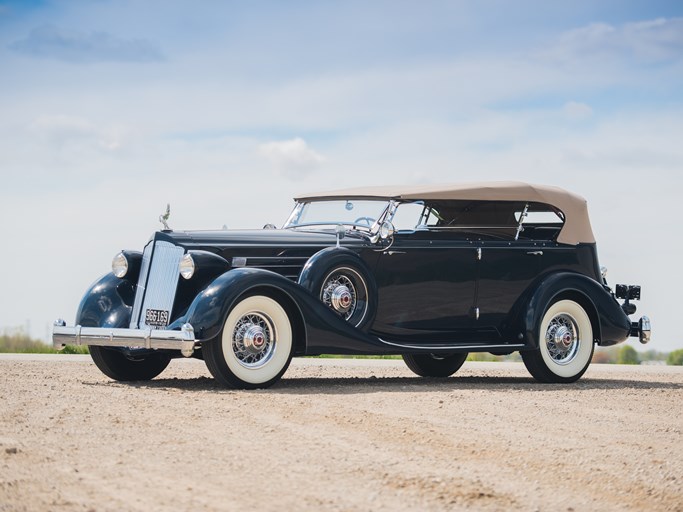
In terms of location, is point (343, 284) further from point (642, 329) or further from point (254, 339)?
point (642, 329)

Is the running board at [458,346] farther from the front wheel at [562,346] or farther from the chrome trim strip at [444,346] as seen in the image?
the front wheel at [562,346]

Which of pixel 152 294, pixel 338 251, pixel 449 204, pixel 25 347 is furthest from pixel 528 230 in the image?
pixel 25 347

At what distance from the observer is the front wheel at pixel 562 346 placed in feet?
39.6

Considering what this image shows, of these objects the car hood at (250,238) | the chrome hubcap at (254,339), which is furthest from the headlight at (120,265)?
the chrome hubcap at (254,339)

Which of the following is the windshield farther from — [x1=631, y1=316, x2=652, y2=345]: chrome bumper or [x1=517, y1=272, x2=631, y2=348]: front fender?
[x1=631, y1=316, x2=652, y2=345]: chrome bumper

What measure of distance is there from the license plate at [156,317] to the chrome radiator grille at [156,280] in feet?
0.09

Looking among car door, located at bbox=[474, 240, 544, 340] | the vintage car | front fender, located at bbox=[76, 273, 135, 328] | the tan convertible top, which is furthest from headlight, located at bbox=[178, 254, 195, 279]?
car door, located at bbox=[474, 240, 544, 340]

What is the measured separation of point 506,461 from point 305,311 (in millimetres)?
3527

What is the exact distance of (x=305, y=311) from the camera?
1016 cm

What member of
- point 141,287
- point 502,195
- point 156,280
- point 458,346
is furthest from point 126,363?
point 502,195

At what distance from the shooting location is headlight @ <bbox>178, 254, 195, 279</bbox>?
10.3 m

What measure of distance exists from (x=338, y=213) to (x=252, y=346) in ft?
8.39

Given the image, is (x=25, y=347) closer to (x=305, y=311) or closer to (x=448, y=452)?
(x=305, y=311)

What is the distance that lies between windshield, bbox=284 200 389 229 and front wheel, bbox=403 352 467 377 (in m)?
2.24
